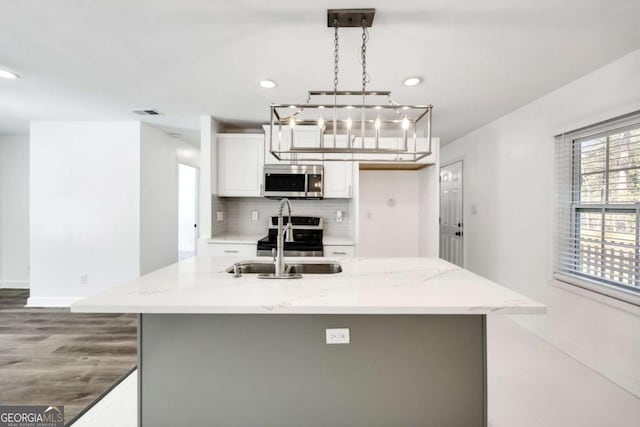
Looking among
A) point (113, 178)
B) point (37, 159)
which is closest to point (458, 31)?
point (113, 178)

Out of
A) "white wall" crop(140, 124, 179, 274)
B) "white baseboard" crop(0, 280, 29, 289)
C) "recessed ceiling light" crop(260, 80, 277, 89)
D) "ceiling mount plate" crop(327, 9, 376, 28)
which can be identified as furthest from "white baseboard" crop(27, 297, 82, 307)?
"ceiling mount plate" crop(327, 9, 376, 28)

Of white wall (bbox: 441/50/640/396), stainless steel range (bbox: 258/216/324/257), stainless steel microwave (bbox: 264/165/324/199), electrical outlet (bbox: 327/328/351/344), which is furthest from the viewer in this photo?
stainless steel microwave (bbox: 264/165/324/199)

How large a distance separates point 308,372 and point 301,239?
7.58 feet

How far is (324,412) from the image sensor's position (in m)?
1.44

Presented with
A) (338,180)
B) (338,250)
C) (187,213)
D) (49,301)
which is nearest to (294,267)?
(338,250)

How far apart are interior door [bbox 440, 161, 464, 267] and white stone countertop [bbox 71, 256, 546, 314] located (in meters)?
2.89

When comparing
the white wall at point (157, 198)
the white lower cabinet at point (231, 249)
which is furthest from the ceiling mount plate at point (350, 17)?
the white wall at point (157, 198)

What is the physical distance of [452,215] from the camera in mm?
4715

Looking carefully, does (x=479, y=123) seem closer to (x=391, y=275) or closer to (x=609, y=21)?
(x=609, y=21)

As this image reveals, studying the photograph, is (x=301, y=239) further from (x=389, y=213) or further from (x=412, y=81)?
(x=412, y=81)

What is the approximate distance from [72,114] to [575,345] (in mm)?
5724

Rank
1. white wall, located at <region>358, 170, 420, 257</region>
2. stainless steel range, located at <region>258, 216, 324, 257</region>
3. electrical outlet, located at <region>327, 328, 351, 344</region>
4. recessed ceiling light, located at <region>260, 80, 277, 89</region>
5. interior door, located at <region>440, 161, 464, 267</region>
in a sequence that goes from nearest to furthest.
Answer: electrical outlet, located at <region>327, 328, 351, 344</region> < recessed ceiling light, located at <region>260, 80, 277, 89</region> < stainless steel range, located at <region>258, 216, 324, 257</region> < white wall, located at <region>358, 170, 420, 257</region> < interior door, located at <region>440, 161, 464, 267</region>

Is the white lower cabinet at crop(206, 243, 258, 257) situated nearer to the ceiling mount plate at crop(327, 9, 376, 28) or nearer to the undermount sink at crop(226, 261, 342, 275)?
the undermount sink at crop(226, 261, 342, 275)

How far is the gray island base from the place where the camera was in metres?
1.43
